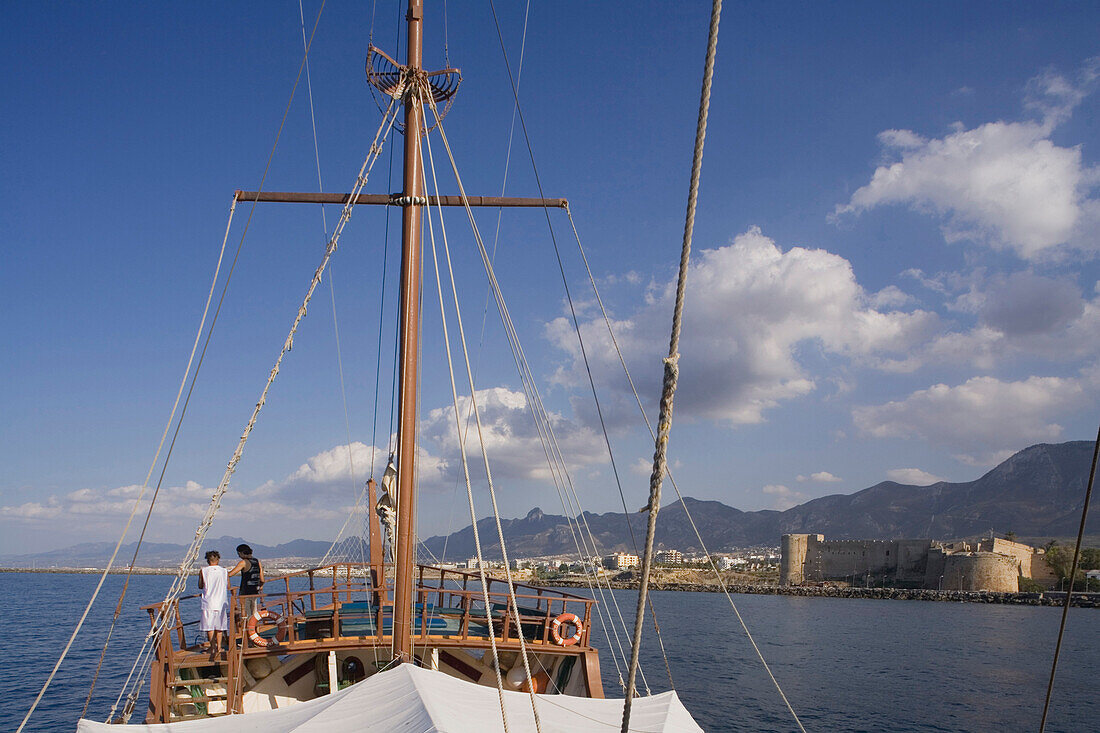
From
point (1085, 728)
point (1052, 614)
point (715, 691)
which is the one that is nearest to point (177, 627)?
point (715, 691)

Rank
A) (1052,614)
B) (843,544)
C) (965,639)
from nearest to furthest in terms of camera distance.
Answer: (965,639) < (1052,614) < (843,544)

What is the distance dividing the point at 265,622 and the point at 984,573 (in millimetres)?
104338

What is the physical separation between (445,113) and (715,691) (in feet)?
75.7

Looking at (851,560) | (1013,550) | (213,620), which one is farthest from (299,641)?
(851,560)

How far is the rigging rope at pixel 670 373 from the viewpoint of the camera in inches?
131

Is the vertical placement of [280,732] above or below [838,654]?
above

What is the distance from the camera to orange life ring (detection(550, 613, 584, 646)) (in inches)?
449

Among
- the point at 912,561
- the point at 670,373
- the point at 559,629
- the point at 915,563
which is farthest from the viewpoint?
the point at 912,561

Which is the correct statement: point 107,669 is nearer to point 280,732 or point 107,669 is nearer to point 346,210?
point 346,210

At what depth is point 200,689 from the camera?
1080 centimetres

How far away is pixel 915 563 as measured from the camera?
353 feet

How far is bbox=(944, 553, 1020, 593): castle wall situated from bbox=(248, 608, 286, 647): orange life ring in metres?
104

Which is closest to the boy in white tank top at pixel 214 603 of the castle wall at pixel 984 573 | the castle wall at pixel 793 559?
the castle wall at pixel 984 573

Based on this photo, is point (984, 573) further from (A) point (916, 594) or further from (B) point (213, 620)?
(B) point (213, 620)
